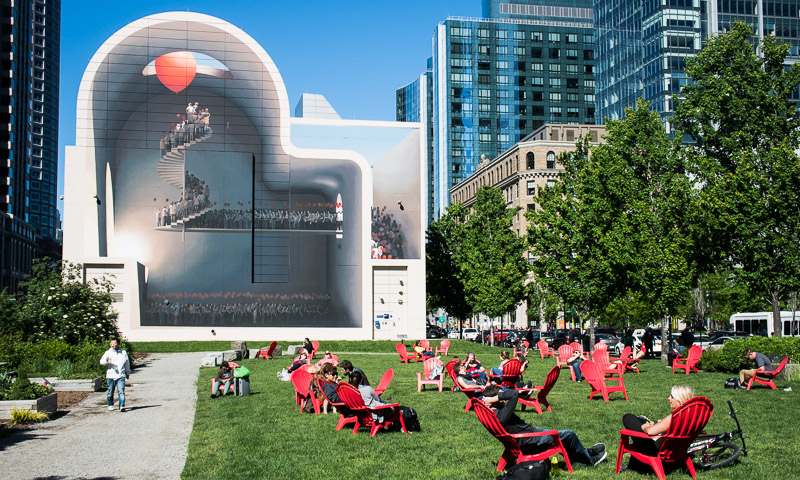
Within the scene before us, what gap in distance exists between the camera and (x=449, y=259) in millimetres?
64938

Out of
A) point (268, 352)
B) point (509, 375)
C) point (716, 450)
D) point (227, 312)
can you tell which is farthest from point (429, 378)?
point (227, 312)

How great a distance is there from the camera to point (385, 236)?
179ft

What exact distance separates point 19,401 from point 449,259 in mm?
50891

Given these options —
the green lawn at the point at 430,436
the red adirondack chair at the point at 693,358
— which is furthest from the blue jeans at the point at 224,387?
the red adirondack chair at the point at 693,358

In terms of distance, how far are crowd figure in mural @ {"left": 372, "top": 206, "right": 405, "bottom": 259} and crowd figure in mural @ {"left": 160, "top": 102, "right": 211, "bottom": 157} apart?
42.2 ft

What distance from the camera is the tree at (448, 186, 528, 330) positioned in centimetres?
5462

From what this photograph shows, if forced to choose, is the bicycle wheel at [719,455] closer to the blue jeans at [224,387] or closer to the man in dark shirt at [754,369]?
the man in dark shirt at [754,369]

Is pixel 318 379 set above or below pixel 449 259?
below

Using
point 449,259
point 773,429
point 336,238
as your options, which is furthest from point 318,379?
point 449,259

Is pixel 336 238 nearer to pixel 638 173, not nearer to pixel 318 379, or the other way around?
pixel 638 173

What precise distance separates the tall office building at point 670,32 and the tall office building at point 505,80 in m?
31.9

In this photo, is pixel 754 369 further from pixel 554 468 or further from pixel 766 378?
pixel 554 468

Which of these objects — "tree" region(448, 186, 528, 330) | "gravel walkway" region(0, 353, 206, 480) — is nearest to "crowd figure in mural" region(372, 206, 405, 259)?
"tree" region(448, 186, 528, 330)

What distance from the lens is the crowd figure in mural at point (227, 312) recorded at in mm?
50594
